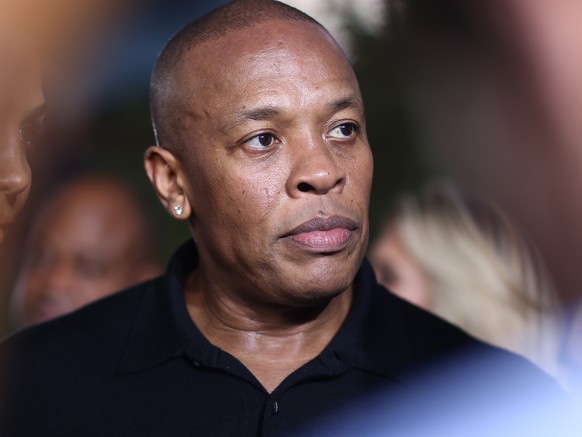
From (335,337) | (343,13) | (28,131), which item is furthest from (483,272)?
(28,131)

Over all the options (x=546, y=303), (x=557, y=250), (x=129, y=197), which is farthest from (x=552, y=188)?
(x=129, y=197)

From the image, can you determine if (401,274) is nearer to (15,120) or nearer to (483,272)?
(483,272)

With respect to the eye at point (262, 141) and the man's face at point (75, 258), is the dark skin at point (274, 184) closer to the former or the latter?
the eye at point (262, 141)

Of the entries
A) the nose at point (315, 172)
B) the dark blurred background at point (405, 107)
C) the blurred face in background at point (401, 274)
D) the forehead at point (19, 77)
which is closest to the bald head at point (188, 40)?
the nose at point (315, 172)

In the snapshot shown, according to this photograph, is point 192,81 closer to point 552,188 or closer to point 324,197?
point 324,197

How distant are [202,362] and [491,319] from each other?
222 cm

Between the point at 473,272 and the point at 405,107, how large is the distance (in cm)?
187

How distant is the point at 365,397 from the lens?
311cm

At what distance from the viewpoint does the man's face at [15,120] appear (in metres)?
2.58

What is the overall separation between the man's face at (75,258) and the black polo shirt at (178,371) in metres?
1.46

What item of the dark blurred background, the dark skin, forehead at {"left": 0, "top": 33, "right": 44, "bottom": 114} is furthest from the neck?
the dark blurred background

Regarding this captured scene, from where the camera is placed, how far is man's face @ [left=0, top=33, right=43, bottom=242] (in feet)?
8.48

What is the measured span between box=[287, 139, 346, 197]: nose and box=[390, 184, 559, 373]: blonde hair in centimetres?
205

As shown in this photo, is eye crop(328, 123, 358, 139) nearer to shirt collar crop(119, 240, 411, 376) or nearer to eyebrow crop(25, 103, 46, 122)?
shirt collar crop(119, 240, 411, 376)
